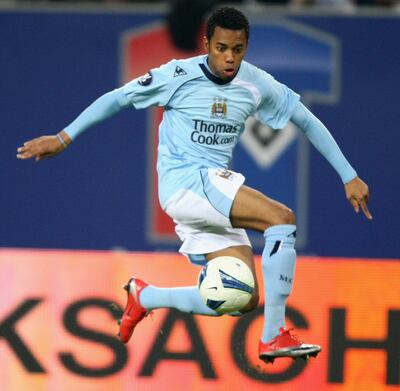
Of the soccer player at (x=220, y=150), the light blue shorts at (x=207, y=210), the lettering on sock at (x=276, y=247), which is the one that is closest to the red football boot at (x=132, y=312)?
the soccer player at (x=220, y=150)

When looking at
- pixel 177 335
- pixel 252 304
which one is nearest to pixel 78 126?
pixel 252 304

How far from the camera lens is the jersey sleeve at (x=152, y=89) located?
7.22 m

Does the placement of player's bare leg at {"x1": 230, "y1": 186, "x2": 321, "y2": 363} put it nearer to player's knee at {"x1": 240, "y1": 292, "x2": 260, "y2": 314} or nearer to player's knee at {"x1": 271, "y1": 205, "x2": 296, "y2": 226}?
player's knee at {"x1": 271, "y1": 205, "x2": 296, "y2": 226}

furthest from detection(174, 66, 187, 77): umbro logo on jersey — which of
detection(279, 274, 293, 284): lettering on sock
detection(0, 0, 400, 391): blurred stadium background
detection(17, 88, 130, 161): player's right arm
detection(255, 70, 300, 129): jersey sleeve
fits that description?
detection(0, 0, 400, 391): blurred stadium background

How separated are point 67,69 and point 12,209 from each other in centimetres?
125

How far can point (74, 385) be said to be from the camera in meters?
7.90

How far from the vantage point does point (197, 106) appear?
7246 mm

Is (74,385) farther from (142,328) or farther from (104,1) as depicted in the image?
(104,1)

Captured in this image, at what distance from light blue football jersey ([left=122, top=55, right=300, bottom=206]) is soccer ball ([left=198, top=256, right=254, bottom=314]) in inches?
18.1

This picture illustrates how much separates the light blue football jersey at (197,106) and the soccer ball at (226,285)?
0.46 metres

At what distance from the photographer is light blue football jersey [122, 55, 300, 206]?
7246 mm

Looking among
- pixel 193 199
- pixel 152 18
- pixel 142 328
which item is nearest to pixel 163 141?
pixel 193 199

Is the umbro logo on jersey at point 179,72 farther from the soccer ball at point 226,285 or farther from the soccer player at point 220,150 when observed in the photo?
the soccer ball at point 226,285

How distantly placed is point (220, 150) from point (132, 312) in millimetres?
1131
